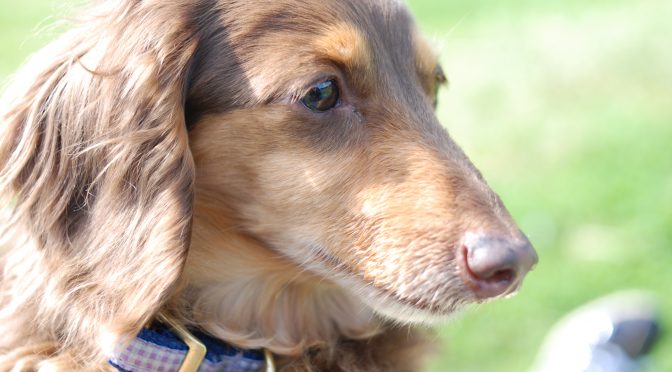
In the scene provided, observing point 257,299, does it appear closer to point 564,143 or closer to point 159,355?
point 159,355

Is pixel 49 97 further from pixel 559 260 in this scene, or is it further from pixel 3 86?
pixel 559 260

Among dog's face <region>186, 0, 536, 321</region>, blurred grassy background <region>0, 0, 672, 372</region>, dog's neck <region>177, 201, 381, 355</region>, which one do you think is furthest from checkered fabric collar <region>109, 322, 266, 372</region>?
blurred grassy background <region>0, 0, 672, 372</region>

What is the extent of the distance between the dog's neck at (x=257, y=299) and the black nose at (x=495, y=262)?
25.8 inches

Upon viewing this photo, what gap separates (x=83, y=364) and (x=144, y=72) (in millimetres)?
958

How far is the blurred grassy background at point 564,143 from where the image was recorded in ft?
18.6

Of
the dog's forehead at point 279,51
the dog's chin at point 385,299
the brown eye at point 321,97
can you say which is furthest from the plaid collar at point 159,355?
the brown eye at point 321,97

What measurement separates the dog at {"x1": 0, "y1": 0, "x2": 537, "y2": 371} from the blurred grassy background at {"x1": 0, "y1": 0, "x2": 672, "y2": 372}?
532mm

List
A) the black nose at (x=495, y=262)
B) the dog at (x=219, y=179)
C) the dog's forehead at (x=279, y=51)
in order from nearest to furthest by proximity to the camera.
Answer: the black nose at (x=495, y=262) < the dog at (x=219, y=179) < the dog's forehead at (x=279, y=51)

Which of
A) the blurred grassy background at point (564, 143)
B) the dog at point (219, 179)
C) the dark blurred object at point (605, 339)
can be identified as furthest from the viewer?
the blurred grassy background at point (564, 143)

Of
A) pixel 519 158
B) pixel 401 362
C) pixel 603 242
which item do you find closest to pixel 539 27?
pixel 519 158

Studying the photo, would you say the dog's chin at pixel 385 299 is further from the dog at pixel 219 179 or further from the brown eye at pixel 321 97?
the brown eye at pixel 321 97

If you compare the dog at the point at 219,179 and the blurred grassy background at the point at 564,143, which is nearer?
the dog at the point at 219,179

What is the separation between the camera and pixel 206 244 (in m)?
3.27

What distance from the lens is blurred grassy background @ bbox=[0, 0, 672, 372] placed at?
18.6 feet
